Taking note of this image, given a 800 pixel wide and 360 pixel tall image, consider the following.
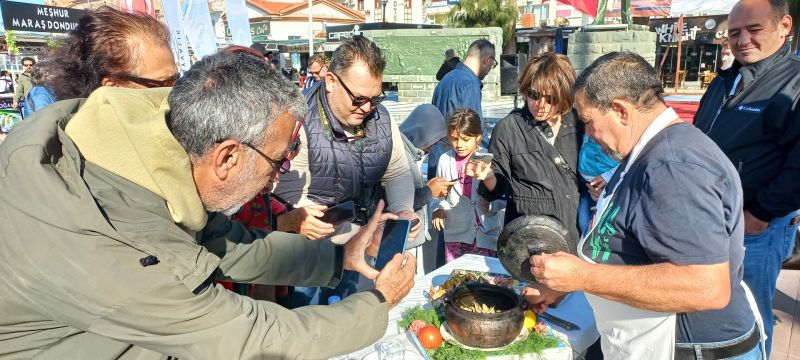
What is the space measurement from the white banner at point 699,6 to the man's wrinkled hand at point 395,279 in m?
16.1

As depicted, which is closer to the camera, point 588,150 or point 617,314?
point 617,314

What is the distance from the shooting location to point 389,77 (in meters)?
17.5

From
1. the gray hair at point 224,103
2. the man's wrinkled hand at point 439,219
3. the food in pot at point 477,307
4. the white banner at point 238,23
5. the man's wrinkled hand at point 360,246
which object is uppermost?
the white banner at point 238,23

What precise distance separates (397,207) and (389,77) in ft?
49.2

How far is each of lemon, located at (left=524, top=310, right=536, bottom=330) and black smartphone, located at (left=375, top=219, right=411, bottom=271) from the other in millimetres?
584

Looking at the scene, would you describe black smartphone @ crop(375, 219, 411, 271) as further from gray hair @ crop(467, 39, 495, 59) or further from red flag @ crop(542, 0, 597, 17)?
red flag @ crop(542, 0, 597, 17)

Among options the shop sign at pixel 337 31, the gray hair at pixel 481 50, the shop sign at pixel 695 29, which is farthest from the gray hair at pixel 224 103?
the shop sign at pixel 695 29

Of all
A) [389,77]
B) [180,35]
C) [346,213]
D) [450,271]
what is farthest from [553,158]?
[389,77]

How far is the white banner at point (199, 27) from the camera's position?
6293mm

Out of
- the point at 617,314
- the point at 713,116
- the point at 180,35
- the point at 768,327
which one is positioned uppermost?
the point at 180,35

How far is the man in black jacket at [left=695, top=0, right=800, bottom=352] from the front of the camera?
256cm

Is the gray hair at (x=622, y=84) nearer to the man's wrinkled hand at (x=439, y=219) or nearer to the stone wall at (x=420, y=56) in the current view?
A: the man's wrinkled hand at (x=439, y=219)

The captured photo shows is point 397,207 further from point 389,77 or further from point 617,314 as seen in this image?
point 389,77

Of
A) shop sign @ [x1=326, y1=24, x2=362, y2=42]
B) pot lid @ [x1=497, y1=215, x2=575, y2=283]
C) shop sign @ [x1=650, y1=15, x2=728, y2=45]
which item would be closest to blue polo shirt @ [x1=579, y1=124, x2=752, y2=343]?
pot lid @ [x1=497, y1=215, x2=575, y2=283]
